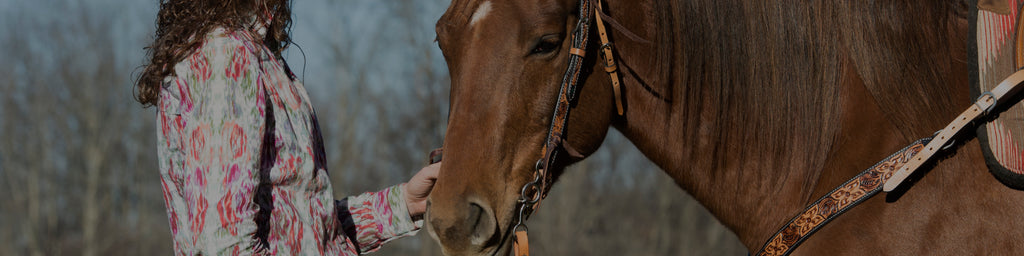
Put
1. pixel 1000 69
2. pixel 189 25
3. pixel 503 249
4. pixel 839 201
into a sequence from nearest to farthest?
pixel 1000 69
pixel 839 201
pixel 503 249
pixel 189 25

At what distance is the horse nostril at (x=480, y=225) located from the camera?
195cm

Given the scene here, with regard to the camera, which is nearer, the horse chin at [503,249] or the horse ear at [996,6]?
the horse ear at [996,6]

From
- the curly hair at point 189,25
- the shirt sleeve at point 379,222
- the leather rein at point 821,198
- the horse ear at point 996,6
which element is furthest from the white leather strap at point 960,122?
the curly hair at point 189,25

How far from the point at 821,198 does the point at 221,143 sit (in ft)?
5.06

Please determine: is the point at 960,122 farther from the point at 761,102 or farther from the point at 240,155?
the point at 240,155

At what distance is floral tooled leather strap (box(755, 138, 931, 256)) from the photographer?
1.88m

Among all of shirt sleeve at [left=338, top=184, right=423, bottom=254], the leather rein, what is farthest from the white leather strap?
shirt sleeve at [left=338, top=184, right=423, bottom=254]

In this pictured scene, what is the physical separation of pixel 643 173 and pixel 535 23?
65.8 feet

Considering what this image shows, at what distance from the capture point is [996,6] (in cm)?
187

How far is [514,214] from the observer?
6.65 ft

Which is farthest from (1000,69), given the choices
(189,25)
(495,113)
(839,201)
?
(189,25)

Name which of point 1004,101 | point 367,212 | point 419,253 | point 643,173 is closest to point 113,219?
point 419,253

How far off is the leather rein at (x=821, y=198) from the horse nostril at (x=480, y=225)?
0.11 meters

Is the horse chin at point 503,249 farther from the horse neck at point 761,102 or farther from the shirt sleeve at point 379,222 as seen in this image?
the shirt sleeve at point 379,222
